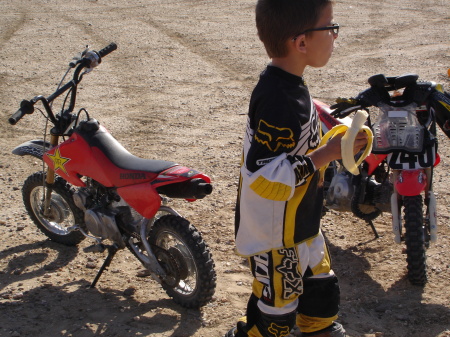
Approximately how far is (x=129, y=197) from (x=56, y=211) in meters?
1.09

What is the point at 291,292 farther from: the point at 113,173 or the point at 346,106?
the point at 346,106

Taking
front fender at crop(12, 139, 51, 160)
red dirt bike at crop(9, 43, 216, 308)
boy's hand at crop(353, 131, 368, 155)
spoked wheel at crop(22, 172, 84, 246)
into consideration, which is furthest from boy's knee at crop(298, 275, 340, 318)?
front fender at crop(12, 139, 51, 160)

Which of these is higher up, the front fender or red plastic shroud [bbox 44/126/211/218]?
the front fender

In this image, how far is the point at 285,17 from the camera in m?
2.44

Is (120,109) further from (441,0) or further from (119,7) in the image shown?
(441,0)

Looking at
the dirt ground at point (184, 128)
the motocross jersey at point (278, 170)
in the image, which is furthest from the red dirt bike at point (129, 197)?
the motocross jersey at point (278, 170)

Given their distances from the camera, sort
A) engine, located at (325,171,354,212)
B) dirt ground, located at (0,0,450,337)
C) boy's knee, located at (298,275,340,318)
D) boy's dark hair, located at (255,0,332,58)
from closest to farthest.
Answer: boy's dark hair, located at (255,0,332,58) < boy's knee, located at (298,275,340,318) < dirt ground, located at (0,0,450,337) < engine, located at (325,171,354,212)

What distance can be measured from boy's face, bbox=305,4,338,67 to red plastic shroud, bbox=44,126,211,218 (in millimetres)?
1370

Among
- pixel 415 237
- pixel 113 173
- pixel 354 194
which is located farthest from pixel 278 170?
pixel 354 194

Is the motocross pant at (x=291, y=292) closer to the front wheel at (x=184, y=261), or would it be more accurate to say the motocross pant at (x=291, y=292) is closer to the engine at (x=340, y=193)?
the front wheel at (x=184, y=261)

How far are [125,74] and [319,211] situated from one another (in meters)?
7.37

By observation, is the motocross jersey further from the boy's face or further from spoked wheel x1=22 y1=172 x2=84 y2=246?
spoked wheel x1=22 y1=172 x2=84 y2=246

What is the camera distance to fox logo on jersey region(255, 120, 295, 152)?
2.44 m

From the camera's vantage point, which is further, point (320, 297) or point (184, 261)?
point (184, 261)
